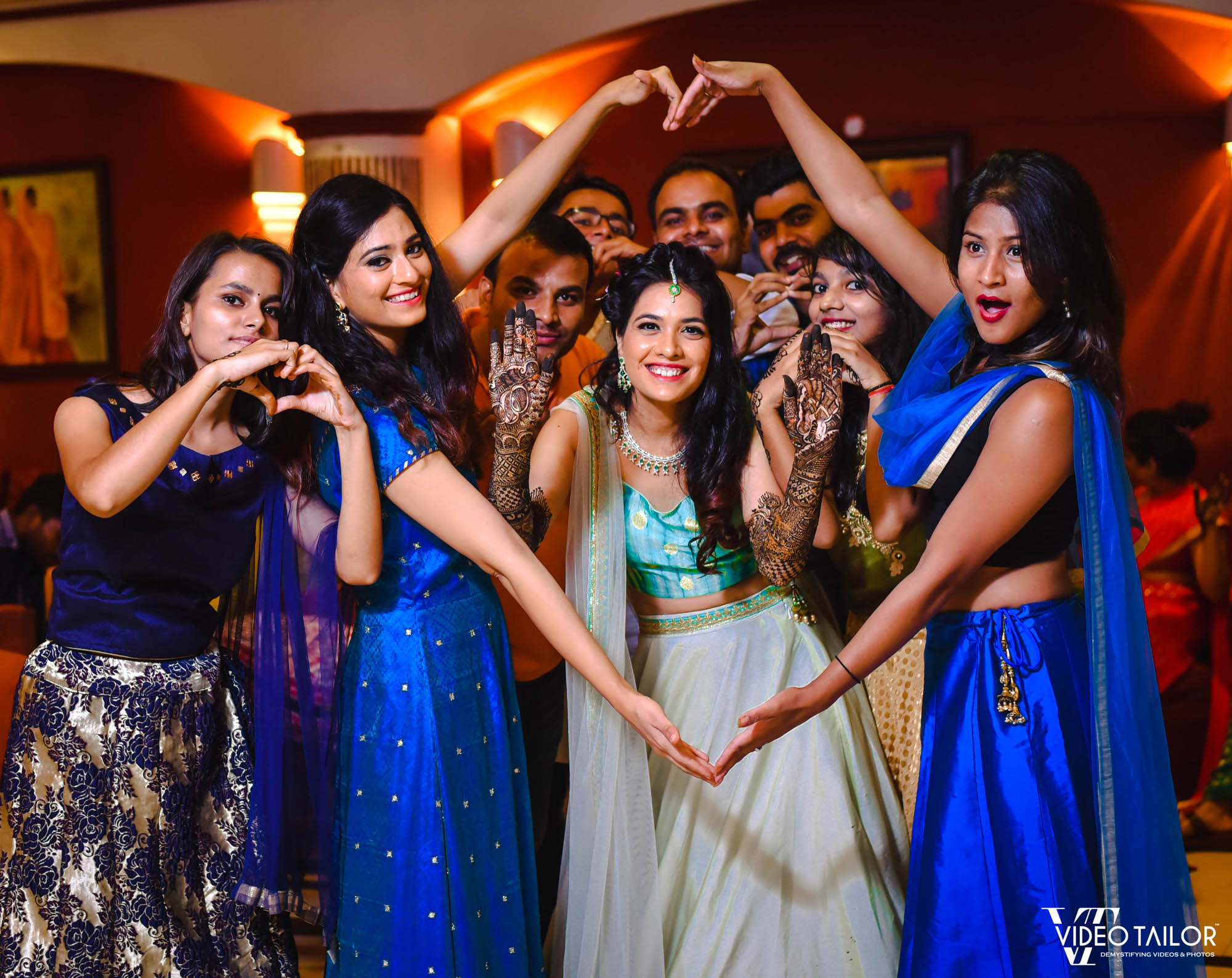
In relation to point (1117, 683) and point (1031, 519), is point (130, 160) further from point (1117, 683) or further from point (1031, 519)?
point (1117, 683)

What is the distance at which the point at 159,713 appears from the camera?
6.27 feet

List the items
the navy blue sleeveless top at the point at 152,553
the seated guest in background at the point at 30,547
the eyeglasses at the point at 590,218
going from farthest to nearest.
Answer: the seated guest in background at the point at 30,547 < the eyeglasses at the point at 590,218 < the navy blue sleeveless top at the point at 152,553

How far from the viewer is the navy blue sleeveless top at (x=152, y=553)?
75.9 inches

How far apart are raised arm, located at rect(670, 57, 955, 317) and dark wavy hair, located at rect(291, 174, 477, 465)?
671 mm

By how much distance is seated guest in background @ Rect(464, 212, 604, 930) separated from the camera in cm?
258

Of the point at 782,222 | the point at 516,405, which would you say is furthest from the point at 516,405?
the point at 782,222

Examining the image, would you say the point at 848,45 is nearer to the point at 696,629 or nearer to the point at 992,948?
the point at 696,629

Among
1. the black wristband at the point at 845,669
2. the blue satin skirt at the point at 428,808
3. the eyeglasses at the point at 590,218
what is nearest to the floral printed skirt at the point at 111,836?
the blue satin skirt at the point at 428,808

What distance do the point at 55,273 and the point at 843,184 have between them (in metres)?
5.82

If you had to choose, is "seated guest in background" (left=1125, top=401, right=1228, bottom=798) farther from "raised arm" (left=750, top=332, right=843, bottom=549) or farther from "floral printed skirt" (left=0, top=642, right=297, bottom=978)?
"floral printed skirt" (left=0, top=642, right=297, bottom=978)

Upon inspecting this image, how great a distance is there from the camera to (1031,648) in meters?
1.82

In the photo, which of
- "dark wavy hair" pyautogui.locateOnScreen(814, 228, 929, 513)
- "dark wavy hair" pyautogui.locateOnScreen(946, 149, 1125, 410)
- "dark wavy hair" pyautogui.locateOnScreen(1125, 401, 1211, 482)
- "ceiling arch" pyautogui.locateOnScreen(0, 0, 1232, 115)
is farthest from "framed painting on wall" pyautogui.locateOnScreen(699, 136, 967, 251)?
"dark wavy hair" pyautogui.locateOnScreen(946, 149, 1125, 410)

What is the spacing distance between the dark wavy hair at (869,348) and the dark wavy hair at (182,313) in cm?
123

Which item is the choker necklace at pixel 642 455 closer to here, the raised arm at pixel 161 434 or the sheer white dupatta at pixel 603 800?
the sheer white dupatta at pixel 603 800
